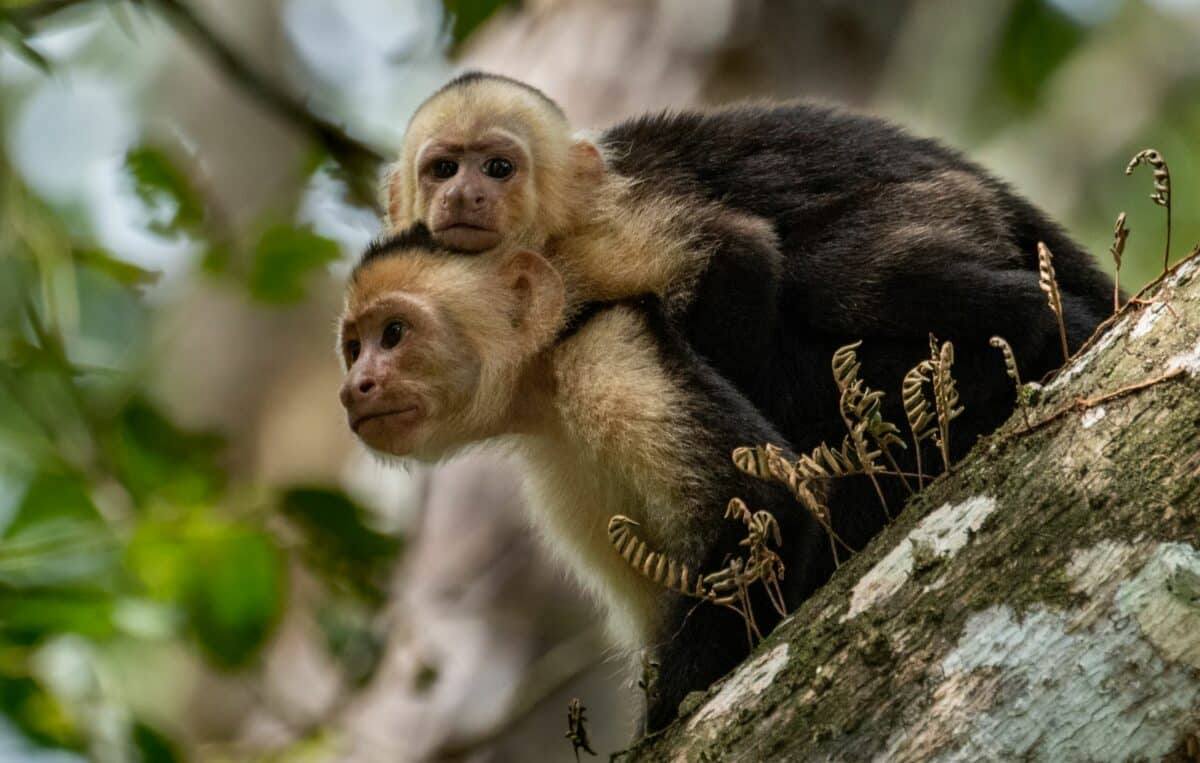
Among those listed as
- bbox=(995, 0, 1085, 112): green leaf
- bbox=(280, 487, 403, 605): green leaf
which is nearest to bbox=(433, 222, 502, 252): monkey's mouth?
bbox=(280, 487, 403, 605): green leaf

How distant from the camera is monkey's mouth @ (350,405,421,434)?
345 centimetres

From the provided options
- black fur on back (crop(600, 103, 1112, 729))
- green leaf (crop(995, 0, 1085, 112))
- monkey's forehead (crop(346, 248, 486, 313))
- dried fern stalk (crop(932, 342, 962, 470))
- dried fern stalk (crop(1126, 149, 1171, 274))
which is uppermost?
green leaf (crop(995, 0, 1085, 112))

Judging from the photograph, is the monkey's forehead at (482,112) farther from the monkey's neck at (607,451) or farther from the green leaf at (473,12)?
the monkey's neck at (607,451)

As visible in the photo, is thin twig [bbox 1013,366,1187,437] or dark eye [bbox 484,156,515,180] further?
dark eye [bbox 484,156,515,180]

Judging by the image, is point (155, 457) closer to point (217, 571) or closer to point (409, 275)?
point (217, 571)

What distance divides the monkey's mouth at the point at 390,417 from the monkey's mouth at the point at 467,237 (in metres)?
0.50

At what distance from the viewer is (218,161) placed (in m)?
9.60

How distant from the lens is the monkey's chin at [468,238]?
12.3 ft

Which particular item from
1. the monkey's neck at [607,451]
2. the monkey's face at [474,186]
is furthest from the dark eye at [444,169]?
the monkey's neck at [607,451]

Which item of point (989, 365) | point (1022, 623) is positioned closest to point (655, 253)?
point (989, 365)

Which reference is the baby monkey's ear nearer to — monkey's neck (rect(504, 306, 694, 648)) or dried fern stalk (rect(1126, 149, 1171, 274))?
monkey's neck (rect(504, 306, 694, 648))

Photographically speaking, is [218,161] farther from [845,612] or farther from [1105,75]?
[845,612]

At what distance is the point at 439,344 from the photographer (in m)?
3.51

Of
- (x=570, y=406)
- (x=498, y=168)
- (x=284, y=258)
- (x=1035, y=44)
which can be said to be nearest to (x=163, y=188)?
(x=284, y=258)
